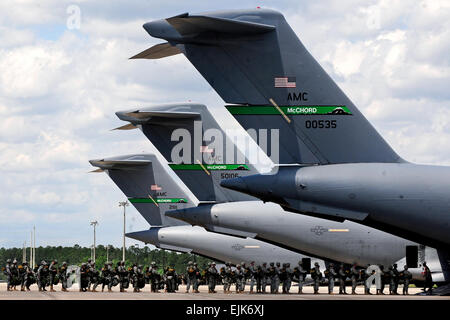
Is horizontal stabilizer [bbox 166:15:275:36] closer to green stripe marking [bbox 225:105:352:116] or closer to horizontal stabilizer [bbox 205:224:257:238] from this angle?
green stripe marking [bbox 225:105:352:116]

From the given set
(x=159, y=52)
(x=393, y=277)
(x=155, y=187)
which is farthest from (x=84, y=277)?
(x=159, y=52)

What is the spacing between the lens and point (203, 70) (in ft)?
66.3

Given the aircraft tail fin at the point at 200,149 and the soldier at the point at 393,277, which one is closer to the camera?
the soldier at the point at 393,277

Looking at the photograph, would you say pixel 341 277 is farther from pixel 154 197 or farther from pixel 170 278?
pixel 154 197

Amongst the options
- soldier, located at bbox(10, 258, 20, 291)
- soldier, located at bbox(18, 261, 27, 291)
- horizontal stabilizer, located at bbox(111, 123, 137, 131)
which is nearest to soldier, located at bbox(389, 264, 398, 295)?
horizontal stabilizer, located at bbox(111, 123, 137, 131)

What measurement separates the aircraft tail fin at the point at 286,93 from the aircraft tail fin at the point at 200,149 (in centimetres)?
1072

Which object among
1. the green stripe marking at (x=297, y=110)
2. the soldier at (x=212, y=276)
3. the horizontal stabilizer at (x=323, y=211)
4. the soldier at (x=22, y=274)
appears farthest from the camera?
the soldier at (x=22, y=274)

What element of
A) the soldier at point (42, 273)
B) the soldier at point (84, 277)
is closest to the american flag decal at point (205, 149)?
the soldier at point (84, 277)

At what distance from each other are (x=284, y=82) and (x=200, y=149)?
12065 millimetres

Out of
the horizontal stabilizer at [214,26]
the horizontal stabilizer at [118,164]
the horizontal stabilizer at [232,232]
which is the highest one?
the horizontal stabilizer at [214,26]

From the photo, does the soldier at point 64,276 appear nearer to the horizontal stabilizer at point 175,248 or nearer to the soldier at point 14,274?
the soldier at point 14,274

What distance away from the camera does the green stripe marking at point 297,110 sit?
1995cm
